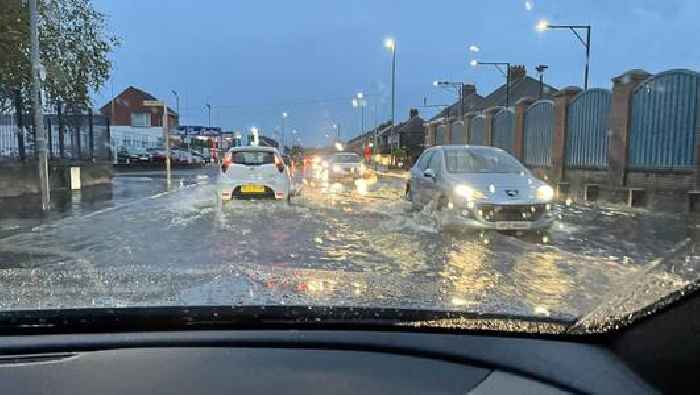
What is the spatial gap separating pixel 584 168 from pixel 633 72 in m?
3.90

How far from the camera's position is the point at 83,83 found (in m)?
20.7

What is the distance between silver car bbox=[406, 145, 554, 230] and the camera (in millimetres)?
10039

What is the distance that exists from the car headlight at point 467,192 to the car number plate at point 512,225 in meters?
0.53

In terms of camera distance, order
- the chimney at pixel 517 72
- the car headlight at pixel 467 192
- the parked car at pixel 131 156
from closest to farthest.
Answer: the car headlight at pixel 467 192 → the parked car at pixel 131 156 → the chimney at pixel 517 72

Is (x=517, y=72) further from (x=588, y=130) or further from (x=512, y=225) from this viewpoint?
(x=512, y=225)

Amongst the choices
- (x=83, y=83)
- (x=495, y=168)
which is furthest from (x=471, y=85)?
(x=495, y=168)

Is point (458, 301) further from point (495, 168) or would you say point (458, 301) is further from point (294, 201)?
point (294, 201)

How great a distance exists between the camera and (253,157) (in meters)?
15.6

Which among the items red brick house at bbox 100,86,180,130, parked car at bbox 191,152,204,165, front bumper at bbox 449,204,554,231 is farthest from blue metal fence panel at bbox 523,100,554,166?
red brick house at bbox 100,86,180,130

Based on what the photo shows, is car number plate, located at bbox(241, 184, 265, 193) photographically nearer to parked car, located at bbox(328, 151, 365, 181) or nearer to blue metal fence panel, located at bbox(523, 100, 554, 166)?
blue metal fence panel, located at bbox(523, 100, 554, 166)

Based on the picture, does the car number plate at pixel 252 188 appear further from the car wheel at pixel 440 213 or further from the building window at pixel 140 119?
the building window at pixel 140 119

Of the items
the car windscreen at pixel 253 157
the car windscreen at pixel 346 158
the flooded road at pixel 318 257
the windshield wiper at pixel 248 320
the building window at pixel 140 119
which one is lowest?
the flooded road at pixel 318 257

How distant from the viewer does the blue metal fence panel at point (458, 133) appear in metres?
37.2

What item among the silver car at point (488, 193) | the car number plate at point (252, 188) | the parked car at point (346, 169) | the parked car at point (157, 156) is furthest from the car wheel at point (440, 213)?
the parked car at point (157, 156)
